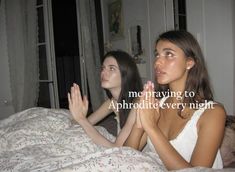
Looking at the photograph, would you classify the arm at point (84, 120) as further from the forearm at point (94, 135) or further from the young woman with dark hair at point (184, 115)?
the young woman with dark hair at point (184, 115)

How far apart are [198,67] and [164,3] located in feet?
5.38

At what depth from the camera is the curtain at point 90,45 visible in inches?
139

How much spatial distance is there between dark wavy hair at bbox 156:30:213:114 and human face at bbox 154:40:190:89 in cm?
2

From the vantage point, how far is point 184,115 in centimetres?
113

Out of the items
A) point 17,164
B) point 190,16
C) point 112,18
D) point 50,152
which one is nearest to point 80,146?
point 50,152

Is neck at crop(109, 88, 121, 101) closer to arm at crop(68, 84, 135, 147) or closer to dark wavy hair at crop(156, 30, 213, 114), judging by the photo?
arm at crop(68, 84, 135, 147)

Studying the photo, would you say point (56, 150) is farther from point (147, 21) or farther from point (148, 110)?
point (147, 21)

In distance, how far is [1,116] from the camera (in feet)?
13.0

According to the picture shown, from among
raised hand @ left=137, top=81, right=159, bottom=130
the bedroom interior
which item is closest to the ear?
raised hand @ left=137, top=81, right=159, bottom=130

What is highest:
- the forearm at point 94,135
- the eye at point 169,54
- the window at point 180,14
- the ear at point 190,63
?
the window at point 180,14

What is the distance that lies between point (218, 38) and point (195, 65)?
1.20m

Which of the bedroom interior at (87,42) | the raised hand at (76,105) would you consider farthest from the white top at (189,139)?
the bedroom interior at (87,42)

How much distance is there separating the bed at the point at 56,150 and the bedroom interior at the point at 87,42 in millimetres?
120

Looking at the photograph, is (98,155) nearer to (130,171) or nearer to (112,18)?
(130,171)
